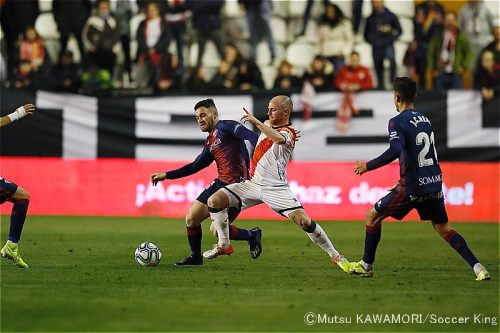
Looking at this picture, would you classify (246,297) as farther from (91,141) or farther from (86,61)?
(86,61)

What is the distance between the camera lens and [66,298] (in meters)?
9.77

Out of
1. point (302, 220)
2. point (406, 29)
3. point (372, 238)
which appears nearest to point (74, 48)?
point (406, 29)

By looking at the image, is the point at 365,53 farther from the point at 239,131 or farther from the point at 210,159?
the point at 239,131

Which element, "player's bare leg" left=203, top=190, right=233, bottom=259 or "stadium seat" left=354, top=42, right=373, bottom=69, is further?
"stadium seat" left=354, top=42, right=373, bottom=69

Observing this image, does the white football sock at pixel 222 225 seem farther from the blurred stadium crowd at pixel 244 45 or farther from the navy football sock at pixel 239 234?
the blurred stadium crowd at pixel 244 45

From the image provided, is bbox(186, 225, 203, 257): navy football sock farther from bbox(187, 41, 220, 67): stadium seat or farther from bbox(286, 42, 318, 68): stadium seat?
bbox(286, 42, 318, 68): stadium seat

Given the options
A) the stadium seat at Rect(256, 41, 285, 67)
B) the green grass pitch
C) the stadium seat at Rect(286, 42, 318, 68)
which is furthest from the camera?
the stadium seat at Rect(286, 42, 318, 68)

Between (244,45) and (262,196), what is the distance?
38.6 feet

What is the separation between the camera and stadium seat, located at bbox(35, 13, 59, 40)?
24.0 meters

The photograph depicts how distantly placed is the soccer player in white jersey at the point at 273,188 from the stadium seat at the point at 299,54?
11.5 meters

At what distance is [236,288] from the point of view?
10555 mm

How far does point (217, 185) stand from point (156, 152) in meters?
9.27

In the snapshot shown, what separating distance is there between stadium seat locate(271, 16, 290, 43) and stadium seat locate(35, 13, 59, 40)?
521 cm

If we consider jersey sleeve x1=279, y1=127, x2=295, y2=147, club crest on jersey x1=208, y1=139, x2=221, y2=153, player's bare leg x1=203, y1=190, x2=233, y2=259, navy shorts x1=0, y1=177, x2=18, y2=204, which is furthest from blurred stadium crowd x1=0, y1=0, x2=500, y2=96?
navy shorts x1=0, y1=177, x2=18, y2=204
